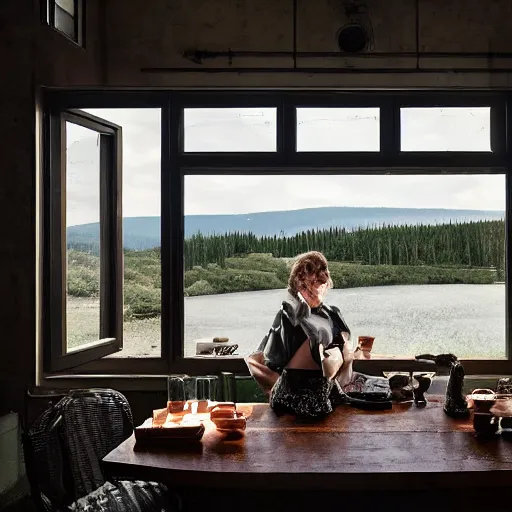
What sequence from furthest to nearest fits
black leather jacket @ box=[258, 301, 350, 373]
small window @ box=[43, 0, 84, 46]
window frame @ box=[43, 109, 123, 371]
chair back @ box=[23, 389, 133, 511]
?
1. window frame @ box=[43, 109, 123, 371]
2. small window @ box=[43, 0, 84, 46]
3. black leather jacket @ box=[258, 301, 350, 373]
4. chair back @ box=[23, 389, 133, 511]

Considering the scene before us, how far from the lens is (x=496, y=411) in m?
2.53

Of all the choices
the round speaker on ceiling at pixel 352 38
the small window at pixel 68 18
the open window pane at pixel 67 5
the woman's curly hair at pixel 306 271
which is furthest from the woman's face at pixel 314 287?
the open window pane at pixel 67 5

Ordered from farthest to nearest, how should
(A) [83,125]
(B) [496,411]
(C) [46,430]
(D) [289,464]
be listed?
1. (A) [83,125]
2. (B) [496,411]
3. (C) [46,430]
4. (D) [289,464]

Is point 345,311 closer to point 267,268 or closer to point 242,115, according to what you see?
point 267,268

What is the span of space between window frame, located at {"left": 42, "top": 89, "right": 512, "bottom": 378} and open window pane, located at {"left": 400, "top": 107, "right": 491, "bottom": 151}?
0.04 metres

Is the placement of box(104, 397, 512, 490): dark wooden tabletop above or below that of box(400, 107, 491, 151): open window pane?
below

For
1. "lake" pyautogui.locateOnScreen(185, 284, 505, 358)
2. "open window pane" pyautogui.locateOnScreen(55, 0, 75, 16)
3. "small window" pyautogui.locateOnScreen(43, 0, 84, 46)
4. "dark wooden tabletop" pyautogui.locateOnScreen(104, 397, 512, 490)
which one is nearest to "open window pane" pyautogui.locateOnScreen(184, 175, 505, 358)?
"lake" pyautogui.locateOnScreen(185, 284, 505, 358)

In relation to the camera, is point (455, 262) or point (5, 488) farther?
point (455, 262)

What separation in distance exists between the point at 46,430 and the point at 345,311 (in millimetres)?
2399

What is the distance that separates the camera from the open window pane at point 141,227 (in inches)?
169

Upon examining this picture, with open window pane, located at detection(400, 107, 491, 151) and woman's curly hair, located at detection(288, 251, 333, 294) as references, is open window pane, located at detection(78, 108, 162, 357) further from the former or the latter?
open window pane, located at detection(400, 107, 491, 151)

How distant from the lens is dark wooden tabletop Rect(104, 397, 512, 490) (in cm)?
196

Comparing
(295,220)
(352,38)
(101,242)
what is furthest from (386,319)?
(101,242)

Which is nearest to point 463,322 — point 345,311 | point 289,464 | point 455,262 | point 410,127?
point 455,262
